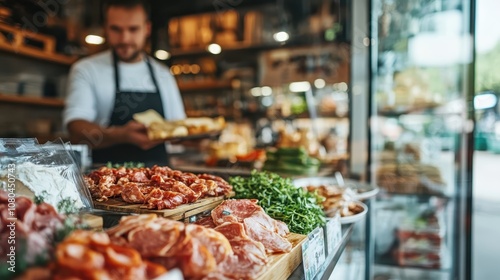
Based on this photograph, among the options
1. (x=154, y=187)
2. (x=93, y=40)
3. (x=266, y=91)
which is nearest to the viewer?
(x=154, y=187)

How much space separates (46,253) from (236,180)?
102 cm

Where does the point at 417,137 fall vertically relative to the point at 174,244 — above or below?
above

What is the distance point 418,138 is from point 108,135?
2566 millimetres

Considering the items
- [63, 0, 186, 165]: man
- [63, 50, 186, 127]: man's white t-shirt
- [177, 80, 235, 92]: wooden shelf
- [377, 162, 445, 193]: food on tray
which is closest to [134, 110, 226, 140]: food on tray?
[63, 0, 186, 165]: man

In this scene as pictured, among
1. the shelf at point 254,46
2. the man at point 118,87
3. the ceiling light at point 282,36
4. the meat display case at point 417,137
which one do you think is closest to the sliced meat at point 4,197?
the man at point 118,87

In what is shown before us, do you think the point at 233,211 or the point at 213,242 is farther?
the point at 233,211

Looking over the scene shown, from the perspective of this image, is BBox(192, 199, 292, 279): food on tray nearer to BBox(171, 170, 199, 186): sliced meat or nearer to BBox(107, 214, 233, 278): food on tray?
BBox(107, 214, 233, 278): food on tray

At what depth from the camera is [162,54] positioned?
4859 mm

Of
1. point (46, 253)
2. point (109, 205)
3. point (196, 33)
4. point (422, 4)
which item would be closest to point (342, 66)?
point (422, 4)

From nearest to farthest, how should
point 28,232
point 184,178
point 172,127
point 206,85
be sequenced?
point 28,232
point 184,178
point 172,127
point 206,85

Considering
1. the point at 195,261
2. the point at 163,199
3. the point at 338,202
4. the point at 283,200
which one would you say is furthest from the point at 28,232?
the point at 338,202

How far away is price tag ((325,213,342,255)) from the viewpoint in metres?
1.34

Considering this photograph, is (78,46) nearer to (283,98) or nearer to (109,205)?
(283,98)

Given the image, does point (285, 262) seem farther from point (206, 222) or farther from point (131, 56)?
point (131, 56)
